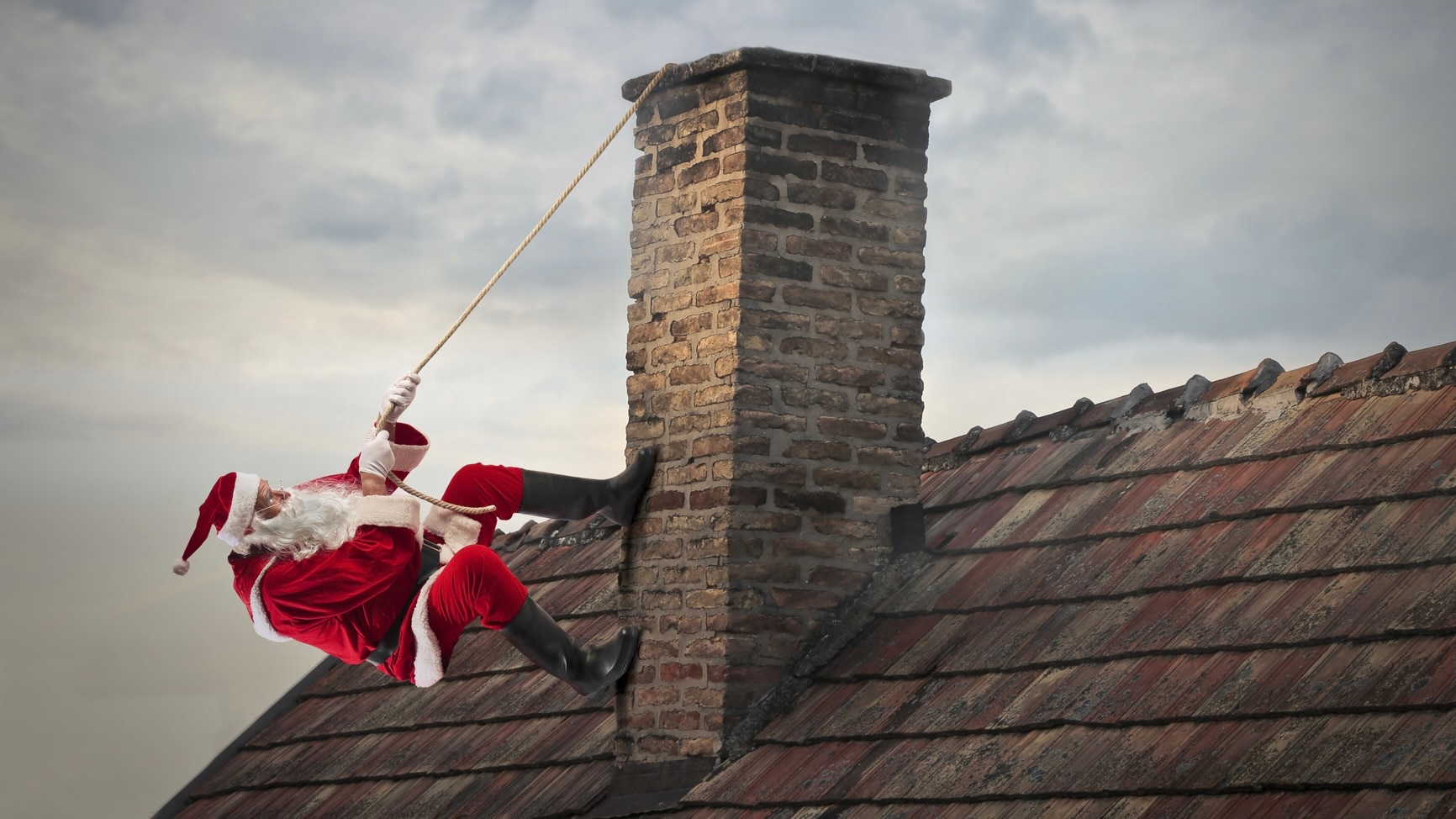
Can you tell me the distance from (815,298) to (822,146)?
20.2 inches

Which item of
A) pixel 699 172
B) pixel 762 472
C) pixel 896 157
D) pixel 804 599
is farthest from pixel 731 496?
pixel 896 157

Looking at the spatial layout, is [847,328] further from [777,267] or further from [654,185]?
[654,185]

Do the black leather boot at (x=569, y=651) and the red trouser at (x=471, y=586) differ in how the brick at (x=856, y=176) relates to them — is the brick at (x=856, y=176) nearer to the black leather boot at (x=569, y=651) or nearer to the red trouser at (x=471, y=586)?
the red trouser at (x=471, y=586)

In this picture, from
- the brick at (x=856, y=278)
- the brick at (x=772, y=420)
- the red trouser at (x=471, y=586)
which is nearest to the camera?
the red trouser at (x=471, y=586)

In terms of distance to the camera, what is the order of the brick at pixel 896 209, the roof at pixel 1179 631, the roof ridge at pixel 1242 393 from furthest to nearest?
the brick at pixel 896 209, the roof ridge at pixel 1242 393, the roof at pixel 1179 631

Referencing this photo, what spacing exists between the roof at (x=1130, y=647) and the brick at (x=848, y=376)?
61cm

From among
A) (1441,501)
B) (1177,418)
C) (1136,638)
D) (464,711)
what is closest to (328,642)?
(464,711)

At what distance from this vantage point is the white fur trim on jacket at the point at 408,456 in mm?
5379

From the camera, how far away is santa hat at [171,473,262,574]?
516 centimetres

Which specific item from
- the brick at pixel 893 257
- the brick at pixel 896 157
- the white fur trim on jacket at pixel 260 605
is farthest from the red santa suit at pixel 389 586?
the brick at pixel 896 157

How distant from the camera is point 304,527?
514cm

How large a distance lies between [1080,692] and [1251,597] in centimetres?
50

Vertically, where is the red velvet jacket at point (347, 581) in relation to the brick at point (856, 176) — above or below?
below

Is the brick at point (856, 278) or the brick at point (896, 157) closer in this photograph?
the brick at point (856, 278)
